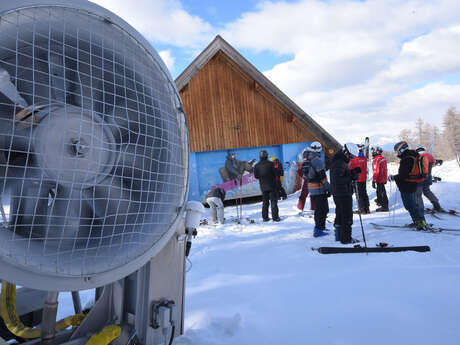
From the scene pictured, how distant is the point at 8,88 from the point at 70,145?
1.01 feet

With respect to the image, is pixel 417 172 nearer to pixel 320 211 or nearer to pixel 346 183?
pixel 346 183

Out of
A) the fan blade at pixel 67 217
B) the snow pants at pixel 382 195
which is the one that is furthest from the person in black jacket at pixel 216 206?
the fan blade at pixel 67 217

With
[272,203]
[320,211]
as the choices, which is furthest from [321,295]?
[272,203]

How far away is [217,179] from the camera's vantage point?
1172 centimetres

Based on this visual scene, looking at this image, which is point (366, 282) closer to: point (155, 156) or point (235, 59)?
point (155, 156)

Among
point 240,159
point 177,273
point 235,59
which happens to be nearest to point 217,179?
point 240,159

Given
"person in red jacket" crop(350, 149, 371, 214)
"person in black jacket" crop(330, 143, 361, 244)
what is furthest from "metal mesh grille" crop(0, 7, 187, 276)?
"person in red jacket" crop(350, 149, 371, 214)

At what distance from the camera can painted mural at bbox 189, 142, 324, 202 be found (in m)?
11.5

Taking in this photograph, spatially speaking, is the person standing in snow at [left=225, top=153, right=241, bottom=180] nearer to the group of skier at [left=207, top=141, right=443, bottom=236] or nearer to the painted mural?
the painted mural

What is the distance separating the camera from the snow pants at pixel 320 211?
17.9ft

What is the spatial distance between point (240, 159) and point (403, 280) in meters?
9.29

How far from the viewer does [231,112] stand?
39.6ft

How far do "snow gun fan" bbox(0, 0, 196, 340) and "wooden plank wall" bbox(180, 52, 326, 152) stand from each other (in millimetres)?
9705

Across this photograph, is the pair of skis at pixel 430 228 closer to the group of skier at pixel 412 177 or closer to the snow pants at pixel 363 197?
the group of skier at pixel 412 177
